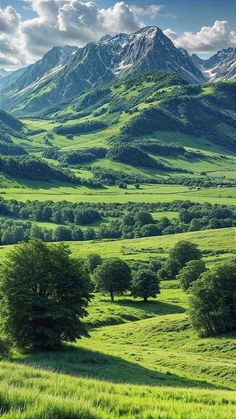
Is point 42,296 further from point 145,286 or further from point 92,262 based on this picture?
point 92,262

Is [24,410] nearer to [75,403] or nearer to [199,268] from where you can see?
[75,403]

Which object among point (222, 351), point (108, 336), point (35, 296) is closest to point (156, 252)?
point (108, 336)

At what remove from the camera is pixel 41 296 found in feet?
176

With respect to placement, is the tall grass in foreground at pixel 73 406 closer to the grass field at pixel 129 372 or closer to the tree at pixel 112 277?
the grass field at pixel 129 372

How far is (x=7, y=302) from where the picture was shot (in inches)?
2028

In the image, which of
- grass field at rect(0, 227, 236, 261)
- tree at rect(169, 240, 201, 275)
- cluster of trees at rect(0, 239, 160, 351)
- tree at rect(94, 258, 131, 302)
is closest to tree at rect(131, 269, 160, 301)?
tree at rect(94, 258, 131, 302)

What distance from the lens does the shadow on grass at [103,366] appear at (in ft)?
128

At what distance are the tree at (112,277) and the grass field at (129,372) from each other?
3.37m

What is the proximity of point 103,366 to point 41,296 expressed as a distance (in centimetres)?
1275

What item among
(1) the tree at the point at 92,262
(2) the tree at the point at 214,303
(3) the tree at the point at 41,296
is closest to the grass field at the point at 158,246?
(1) the tree at the point at 92,262

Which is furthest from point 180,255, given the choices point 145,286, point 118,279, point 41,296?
point 41,296

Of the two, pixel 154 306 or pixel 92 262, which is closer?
pixel 154 306

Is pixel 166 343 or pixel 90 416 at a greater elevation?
pixel 90 416

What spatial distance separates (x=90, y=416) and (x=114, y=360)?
36.3 meters
